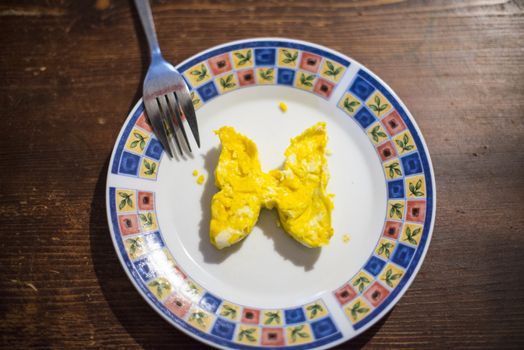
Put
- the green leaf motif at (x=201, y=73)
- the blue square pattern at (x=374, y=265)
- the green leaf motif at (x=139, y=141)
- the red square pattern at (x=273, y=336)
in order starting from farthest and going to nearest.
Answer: the green leaf motif at (x=201, y=73)
the green leaf motif at (x=139, y=141)
the blue square pattern at (x=374, y=265)
the red square pattern at (x=273, y=336)

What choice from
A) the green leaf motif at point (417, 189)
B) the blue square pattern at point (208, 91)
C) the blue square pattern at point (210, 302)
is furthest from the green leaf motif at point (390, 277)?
the blue square pattern at point (208, 91)

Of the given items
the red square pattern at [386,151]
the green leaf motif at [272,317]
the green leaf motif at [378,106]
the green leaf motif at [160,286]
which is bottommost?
the green leaf motif at [272,317]

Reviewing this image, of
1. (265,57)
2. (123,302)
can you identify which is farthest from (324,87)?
(123,302)

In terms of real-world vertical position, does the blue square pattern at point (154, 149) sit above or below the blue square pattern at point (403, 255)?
above

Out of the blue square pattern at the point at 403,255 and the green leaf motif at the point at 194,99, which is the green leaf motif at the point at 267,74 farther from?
the blue square pattern at the point at 403,255

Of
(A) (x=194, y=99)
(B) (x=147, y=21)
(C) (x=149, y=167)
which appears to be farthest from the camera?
(B) (x=147, y=21)

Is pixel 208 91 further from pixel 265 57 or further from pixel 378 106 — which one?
pixel 378 106
